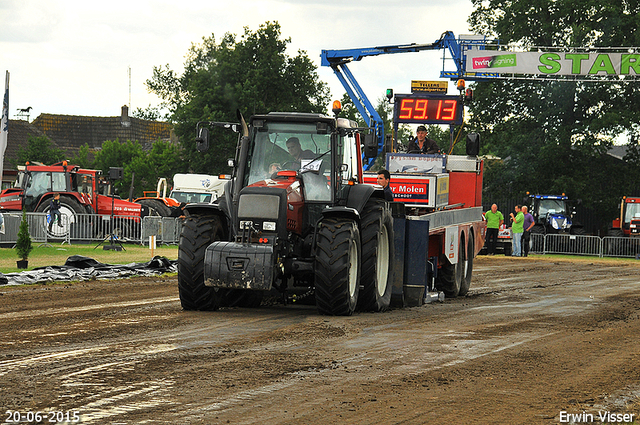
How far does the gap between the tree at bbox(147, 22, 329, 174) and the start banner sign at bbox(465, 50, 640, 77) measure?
18615 millimetres

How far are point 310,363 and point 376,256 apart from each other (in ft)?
13.1

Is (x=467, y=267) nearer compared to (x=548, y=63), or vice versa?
(x=467, y=267)

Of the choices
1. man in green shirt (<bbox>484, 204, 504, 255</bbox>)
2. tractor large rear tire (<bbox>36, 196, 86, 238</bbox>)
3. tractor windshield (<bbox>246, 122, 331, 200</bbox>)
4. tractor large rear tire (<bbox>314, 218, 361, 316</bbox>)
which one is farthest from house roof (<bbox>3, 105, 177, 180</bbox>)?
tractor large rear tire (<bbox>314, 218, 361, 316</bbox>)

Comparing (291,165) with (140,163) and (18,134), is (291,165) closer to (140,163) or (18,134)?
(140,163)

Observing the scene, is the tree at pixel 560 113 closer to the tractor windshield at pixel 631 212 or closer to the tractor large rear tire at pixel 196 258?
the tractor windshield at pixel 631 212

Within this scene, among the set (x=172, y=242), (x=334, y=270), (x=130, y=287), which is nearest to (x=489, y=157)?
(x=172, y=242)

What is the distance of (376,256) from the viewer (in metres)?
11.1

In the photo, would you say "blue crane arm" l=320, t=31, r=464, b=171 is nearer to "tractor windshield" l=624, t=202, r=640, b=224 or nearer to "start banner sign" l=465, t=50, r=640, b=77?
"start banner sign" l=465, t=50, r=640, b=77

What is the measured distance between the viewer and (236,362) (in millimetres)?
7188

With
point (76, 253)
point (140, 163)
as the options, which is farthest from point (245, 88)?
point (76, 253)

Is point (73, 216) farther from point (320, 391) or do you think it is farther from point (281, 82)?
point (281, 82)

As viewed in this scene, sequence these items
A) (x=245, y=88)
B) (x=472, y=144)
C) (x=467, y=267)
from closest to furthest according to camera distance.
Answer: (x=472, y=144), (x=467, y=267), (x=245, y=88)

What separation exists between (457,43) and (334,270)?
22.8 meters

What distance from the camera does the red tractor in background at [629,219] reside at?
37.0 meters
